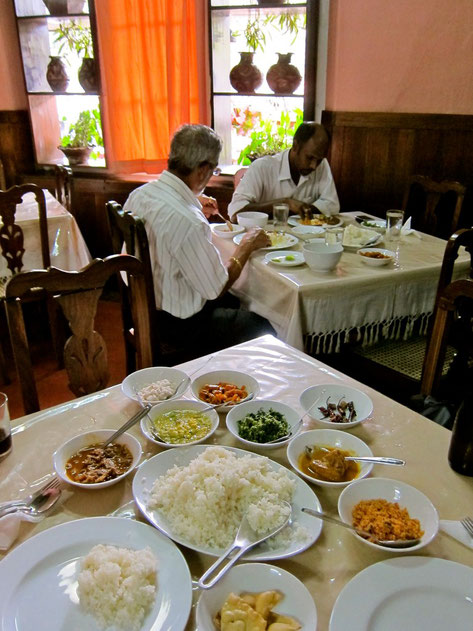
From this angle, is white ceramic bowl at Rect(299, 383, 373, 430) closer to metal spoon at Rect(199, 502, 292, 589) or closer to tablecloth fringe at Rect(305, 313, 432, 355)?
metal spoon at Rect(199, 502, 292, 589)

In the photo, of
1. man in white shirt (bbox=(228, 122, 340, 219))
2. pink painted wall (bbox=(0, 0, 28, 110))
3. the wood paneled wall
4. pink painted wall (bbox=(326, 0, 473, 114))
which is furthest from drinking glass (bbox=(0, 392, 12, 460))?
pink painted wall (bbox=(0, 0, 28, 110))

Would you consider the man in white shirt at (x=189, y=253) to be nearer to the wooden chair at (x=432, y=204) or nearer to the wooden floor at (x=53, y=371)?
the wooden floor at (x=53, y=371)

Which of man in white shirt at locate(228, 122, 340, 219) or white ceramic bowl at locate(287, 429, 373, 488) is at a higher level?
man in white shirt at locate(228, 122, 340, 219)

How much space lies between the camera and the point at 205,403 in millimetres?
1116

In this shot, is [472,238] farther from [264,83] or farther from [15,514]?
[264,83]

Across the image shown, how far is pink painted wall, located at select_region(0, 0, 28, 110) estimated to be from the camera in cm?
374

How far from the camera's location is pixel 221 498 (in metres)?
0.79

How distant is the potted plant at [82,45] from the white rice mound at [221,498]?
3.56 meters

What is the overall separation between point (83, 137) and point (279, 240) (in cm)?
252

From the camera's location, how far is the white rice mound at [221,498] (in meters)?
0.77

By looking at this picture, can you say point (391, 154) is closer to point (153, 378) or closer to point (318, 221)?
point (318, 221)

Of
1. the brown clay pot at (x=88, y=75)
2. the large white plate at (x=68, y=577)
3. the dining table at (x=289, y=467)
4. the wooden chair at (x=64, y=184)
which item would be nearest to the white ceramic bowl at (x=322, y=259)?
the dining table at (x=289, y=467)

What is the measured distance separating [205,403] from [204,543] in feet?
1.26

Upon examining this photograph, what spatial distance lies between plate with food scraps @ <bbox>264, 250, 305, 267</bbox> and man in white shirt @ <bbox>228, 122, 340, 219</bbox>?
0.62 metres
